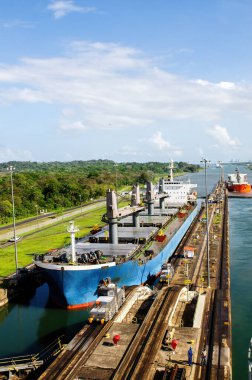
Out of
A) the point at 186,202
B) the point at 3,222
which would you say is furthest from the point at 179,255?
the point at 3,222

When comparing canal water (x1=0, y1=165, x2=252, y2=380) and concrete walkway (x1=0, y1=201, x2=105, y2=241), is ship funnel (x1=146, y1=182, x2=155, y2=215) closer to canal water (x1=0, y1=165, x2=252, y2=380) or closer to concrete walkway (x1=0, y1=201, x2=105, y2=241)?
canal water (x1=0, y1=165, x2=252, y2=380)

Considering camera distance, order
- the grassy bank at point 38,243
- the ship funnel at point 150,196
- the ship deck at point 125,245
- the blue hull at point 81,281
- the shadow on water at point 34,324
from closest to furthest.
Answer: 1. the shadow on water at point 34,324
2. the blue hull at point 81,281
3. the ship deck at point 125,245
4. the grassy bank at point 38,243
5. the ship funnel at point 150,196

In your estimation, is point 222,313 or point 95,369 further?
point 222,313

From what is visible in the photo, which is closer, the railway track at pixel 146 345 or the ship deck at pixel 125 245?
the railway track at pixel 146 345

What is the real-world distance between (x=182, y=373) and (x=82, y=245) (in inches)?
1349

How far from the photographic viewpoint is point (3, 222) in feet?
360

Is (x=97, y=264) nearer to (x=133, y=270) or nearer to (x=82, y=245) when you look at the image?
(x=133, y=270)

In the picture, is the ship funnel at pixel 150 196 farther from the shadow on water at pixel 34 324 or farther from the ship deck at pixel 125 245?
the shadow on water at pixel 34 324

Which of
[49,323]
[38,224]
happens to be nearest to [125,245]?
[49,323]

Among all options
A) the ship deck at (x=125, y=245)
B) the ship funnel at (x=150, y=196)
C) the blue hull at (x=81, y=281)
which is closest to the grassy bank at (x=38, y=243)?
the ship deck at (x=125, y=245)

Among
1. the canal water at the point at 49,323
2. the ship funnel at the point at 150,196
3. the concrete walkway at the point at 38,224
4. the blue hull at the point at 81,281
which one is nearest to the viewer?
the canal water at the point at 49,323

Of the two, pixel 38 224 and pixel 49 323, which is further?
pixel 38 224

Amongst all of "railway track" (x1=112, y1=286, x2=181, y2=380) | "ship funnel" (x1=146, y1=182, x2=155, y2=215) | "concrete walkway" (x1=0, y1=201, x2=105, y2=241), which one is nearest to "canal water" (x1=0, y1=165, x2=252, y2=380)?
"railway track" (x1=112, y1=286, x2=181, y2=380)

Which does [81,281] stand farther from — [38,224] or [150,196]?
[38,224]
